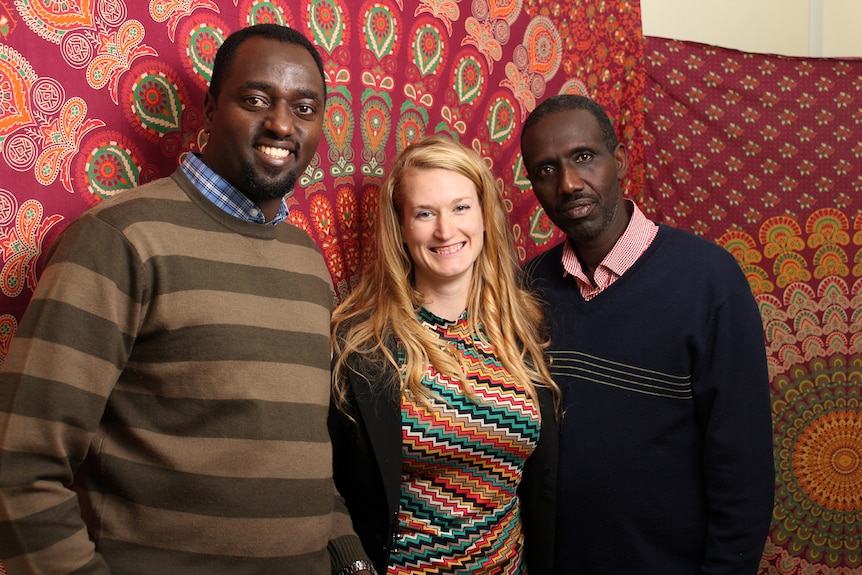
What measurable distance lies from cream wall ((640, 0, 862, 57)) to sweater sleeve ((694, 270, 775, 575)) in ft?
6.03

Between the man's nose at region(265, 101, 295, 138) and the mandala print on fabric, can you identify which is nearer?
the man's nose at region(265, 101, 295, 138)

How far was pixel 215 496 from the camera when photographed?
135 centimetres

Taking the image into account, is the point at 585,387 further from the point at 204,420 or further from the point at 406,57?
the point at 406,57

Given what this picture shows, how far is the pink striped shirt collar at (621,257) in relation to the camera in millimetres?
1870

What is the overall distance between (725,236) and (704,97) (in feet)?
1.67

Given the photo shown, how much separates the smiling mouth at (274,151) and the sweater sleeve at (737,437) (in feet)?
3.31

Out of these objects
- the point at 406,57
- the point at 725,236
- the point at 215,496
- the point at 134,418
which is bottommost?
the point at 215,496

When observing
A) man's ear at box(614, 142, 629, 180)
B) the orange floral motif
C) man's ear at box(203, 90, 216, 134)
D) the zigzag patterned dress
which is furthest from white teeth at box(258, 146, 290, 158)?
man's ear at box(614, 142, 629, 180)

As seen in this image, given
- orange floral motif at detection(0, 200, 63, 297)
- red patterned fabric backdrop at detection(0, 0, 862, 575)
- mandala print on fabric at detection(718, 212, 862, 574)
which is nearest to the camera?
orange floral motif at detection(0, 200, 63, 297)

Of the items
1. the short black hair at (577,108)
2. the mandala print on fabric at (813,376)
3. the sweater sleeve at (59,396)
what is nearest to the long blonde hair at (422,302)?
the short black hair at (577,108)

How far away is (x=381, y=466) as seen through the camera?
5.52 ft

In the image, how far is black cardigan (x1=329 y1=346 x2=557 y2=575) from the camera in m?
1.70

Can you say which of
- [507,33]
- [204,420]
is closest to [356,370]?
[204,420]

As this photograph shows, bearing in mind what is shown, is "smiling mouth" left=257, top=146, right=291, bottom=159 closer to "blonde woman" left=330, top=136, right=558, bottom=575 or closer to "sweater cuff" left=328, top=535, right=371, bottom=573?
"blonde woman" left=330, top=136, right=558, bottom=575
